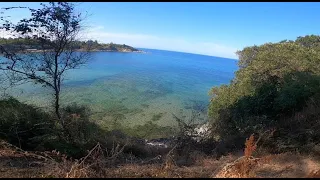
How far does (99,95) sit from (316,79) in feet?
73.1

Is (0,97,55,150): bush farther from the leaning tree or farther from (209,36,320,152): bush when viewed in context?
(209,36,320,152): bush

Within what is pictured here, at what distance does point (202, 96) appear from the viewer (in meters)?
41.1

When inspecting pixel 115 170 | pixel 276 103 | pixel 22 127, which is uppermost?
pixel 276 103

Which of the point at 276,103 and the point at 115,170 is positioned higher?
the point at 276,103

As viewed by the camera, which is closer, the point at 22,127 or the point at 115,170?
the point at 115,170

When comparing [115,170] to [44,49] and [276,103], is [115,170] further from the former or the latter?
[276,103]

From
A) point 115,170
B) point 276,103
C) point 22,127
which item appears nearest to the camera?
point 115,170

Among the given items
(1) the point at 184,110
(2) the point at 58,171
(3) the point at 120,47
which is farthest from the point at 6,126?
(3) the point at 120,47

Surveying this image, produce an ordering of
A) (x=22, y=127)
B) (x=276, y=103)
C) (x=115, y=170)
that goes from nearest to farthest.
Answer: (x=115, y=170), (x=22, y=127), (x=276, y=103)

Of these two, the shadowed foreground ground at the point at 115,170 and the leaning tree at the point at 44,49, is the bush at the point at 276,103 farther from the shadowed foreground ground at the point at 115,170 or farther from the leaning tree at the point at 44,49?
the leaning tree at the point at 44,49

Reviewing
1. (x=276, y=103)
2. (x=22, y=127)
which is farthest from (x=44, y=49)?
(x=276, y=103)

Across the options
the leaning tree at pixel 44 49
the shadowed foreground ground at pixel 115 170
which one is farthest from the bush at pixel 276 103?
the leaning tree at pixel 44 49

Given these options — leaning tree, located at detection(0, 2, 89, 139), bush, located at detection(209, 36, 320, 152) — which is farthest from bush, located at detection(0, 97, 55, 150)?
bush, located at detection(209, 36, 320, 152)

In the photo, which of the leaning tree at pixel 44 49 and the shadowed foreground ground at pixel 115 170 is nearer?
the shadowed foreground ground at pixel 115 170
